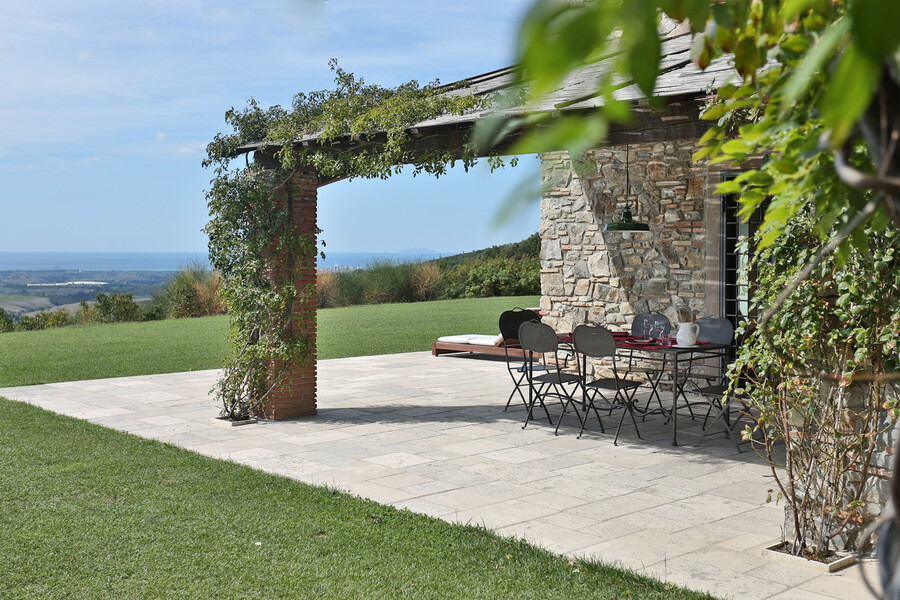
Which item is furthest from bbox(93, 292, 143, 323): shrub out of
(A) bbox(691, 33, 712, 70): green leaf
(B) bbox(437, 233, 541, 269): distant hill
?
(A) bbox(691, 33, 712, 70): green leaf

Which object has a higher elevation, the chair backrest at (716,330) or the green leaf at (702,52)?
the green leaf at (702,52)

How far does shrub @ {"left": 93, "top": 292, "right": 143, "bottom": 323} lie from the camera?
2062 cm

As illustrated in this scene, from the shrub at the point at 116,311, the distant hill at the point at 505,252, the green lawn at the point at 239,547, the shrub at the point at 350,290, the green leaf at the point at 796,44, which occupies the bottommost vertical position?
the green lawn at the point at 239,547

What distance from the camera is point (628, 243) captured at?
1002 centimetres

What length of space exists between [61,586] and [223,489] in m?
1.64

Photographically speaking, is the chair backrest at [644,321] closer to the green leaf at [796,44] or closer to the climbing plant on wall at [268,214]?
the climbing plant on wall at [268,214]

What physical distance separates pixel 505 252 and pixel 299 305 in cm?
2005

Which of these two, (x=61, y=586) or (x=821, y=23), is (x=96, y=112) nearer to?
(x=61, y=586)

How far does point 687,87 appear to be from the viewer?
5176mm

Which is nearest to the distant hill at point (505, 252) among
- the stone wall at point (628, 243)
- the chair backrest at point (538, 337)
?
the stone wall at point (628, 243)

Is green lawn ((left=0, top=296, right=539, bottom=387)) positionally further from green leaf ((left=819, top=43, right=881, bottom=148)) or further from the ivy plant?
green leaf ((left=819, top=43, right=881, bottom=148))

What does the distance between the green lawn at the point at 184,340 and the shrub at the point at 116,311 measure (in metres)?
1.17

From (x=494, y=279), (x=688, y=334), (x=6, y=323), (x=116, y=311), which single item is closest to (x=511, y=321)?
→ (x=688, y=334)

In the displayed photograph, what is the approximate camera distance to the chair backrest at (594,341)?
6.99 metres
